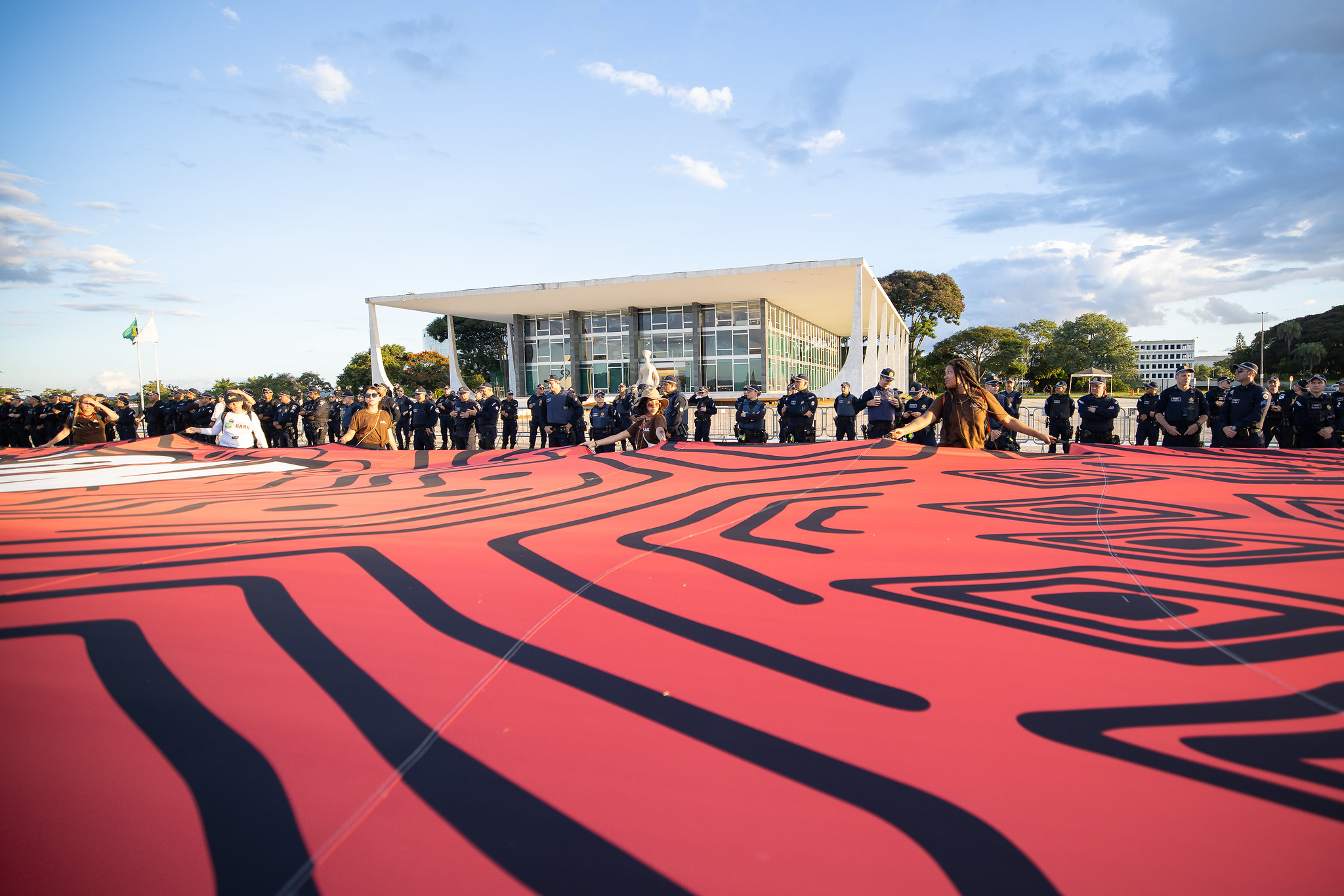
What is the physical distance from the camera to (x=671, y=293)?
29.3 m

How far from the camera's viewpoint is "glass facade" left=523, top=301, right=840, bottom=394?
31.3m

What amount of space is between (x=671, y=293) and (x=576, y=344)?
7.00 metres

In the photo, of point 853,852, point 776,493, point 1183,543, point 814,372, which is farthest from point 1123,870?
point 814,372

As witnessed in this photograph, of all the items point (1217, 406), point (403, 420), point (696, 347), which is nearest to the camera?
point (1217, 406)

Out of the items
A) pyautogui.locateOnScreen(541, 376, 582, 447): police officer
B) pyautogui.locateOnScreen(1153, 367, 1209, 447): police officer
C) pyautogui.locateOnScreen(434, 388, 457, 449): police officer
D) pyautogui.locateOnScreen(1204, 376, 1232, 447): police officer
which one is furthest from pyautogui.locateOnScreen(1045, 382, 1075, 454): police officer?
pyautogui.locateOnScreen(434, 388, 457, 449): police officer

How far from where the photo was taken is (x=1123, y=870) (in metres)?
1.20

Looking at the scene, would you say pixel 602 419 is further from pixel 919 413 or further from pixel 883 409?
pixel 919 413

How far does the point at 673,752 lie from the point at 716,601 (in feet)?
2.97

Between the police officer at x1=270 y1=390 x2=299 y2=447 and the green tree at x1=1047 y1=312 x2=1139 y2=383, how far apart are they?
2798 inches

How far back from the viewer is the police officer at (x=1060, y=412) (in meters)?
11.6

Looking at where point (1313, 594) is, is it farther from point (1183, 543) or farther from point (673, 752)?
point (673, 752)

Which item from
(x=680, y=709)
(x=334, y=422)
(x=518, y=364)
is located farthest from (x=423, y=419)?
(x=518, y=364)

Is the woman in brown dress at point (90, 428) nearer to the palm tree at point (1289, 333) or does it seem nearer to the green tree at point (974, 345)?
the green tree at point (974, 345)

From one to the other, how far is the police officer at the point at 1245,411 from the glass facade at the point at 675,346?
2192 cm
